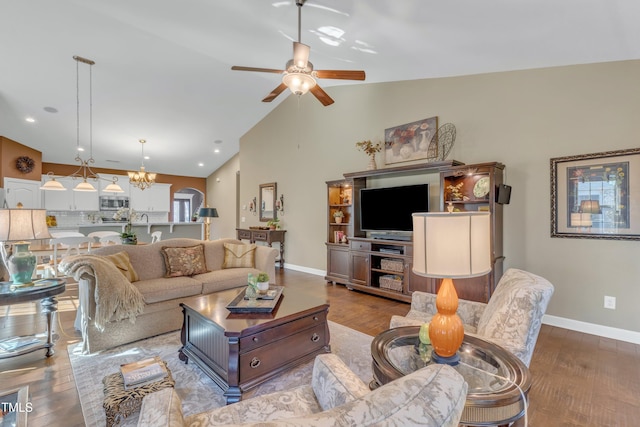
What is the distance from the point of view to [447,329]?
136 centimetres

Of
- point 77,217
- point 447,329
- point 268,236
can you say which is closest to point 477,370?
point 447,329

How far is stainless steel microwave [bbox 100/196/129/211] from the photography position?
8.85 metres

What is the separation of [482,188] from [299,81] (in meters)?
2.55

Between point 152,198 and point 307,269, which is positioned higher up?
point 152,198

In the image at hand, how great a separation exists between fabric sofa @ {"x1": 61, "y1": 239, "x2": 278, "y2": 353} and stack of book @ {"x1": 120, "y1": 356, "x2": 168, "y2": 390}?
958 millimetres

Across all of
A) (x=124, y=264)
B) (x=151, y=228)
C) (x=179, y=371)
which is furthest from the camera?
(x=151, y=228)

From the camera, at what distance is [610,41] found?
8.45ft

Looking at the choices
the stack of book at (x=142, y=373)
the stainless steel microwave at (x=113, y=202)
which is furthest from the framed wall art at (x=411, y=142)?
the stainless steel microwave at (x=113, y=202)

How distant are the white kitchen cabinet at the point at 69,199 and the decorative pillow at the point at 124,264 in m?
6.70

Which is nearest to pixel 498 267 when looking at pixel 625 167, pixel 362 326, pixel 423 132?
pixel 625 167

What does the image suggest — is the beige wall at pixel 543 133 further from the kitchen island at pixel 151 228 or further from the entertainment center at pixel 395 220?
the kitchen island at pixel 151 228

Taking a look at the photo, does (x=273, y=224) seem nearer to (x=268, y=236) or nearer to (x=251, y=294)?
(x=268, y=236)

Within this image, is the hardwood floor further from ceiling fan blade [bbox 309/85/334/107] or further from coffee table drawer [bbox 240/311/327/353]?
ceiling fan blade [bbox 309/85/334/107]

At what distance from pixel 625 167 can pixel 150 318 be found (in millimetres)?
4981
